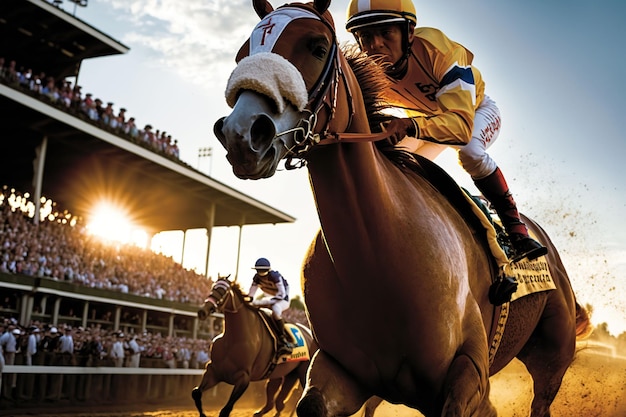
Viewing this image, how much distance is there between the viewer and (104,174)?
87.6 ft

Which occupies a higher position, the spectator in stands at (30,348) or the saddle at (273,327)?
the saddle at (273,327)

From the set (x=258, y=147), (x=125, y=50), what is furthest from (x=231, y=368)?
(x=125, y=50)

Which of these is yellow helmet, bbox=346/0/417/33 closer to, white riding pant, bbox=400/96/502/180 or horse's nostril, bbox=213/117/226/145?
white riding pant, bbox=400/96/502/180

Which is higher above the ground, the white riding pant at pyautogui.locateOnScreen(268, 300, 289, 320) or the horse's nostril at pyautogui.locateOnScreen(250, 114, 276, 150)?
the horse's nostril at pyautogui.locateOnScreen(250, 114, 276, 150)

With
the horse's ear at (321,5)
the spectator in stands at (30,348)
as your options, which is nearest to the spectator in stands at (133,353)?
the spectator in stands at (30,348)

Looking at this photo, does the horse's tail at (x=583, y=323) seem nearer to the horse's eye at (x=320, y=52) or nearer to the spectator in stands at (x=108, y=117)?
the horse's eye at (x=320, y=52)

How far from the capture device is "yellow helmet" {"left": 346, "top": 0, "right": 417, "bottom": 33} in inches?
126

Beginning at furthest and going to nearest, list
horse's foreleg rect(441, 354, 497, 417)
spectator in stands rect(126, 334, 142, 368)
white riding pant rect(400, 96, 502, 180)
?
spectator in stands rect(126, 334, 142, 368)
white riding pant rect(400, 96, 502, 180)
horse's foreleg rect(441, 354, 497, 417)

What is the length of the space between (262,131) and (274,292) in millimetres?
9429

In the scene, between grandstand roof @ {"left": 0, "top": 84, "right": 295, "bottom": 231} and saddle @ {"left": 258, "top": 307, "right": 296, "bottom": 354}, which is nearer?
saddle @ {"left": 258, "top": 307, "right": 296, "bottom": 354}

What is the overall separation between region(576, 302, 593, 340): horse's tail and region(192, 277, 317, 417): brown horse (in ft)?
15.0

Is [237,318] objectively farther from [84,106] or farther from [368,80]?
[84,106]

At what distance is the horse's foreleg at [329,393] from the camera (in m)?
2.83

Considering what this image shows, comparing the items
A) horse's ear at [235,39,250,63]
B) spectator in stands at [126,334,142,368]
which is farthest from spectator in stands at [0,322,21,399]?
horse's ear at [235,39,250,63]
